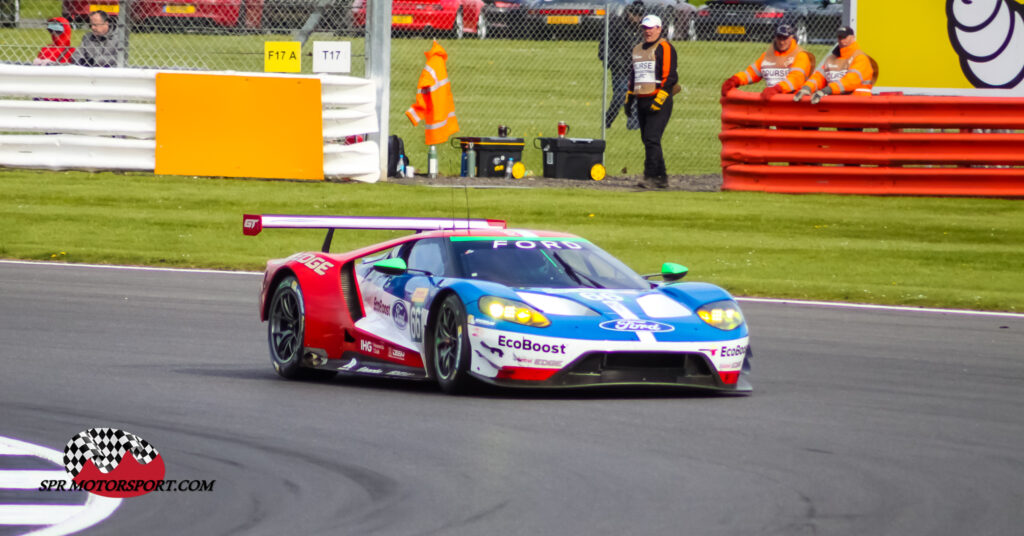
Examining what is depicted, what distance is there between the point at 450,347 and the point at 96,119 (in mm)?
11374

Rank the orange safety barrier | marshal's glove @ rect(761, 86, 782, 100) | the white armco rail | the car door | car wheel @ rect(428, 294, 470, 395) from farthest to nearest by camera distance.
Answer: the white armco rail
marshal's glove @ rect(761, 86, 782, 100)
the orange safety barrier
the car door
car wheel @ rect(428, 294, 470, 395)

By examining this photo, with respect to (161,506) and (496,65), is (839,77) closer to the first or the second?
(496,65)

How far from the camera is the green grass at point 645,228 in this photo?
46.0 ft

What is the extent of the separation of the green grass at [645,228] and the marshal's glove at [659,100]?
1061 mm

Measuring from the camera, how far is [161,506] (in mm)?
5562

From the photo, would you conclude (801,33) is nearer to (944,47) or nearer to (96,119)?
(944,47)

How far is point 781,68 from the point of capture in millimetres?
18438

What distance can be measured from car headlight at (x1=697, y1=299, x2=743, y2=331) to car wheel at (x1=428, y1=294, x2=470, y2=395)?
1.26 metres

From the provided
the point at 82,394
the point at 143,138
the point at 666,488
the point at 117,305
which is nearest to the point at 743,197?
the point at 143,138

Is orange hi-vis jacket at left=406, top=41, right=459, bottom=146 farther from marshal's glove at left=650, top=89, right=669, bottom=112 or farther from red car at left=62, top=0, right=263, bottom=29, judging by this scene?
marshal's glove at left=650, top=89, right=669, bottom=112

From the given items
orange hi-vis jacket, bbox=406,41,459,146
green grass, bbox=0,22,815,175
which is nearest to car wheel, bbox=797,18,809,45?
green grass, bbox=0,22,815,175

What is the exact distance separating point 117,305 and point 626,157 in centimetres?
1182

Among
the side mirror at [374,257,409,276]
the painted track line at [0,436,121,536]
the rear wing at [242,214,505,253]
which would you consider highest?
the rear wing at [242,214,505,253]

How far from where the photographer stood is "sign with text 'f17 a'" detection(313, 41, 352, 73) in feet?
62.8
